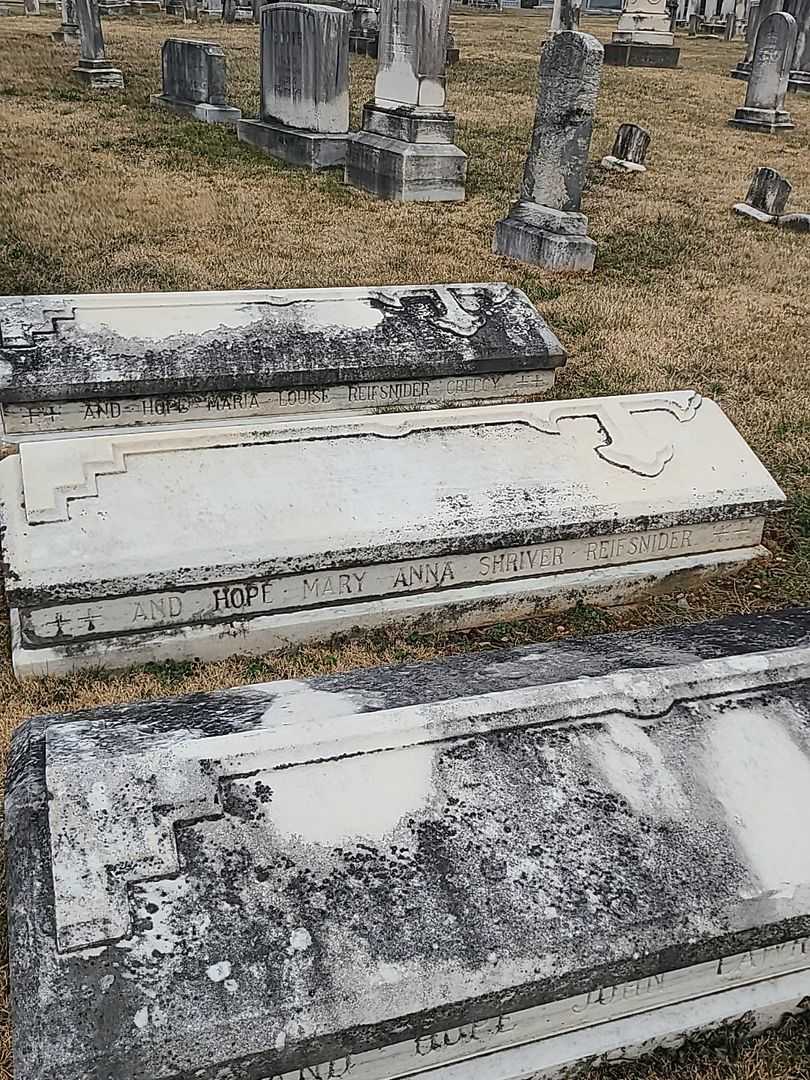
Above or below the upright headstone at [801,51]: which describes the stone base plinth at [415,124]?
below

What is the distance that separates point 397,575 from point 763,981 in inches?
78.4

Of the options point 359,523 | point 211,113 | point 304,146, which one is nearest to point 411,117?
point 304,146

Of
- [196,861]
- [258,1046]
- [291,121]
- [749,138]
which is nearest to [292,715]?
[196,861]

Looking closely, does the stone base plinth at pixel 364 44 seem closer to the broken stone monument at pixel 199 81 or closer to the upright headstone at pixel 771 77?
the broken stone monument at pixel 199 81

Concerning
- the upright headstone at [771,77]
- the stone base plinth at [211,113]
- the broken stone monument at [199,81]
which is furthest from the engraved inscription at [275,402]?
the upright headstone at [771,77]

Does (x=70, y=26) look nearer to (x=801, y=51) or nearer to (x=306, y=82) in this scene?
(x=306, y=82)

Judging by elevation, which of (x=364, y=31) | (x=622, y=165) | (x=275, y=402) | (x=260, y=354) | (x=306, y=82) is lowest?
(x=275, y=402)

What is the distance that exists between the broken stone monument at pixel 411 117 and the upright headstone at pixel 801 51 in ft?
43.9

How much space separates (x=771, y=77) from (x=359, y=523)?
1510 centimetres

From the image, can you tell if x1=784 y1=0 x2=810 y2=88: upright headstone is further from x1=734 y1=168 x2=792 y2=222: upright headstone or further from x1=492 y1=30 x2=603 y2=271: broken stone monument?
x1=492 y1=30 x2=603 y2=271: broken stone monument

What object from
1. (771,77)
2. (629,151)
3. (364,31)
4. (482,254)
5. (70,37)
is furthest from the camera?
(70,37)

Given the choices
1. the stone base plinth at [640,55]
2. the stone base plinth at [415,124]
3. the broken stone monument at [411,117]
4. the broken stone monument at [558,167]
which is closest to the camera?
the broken stone monument at [558,167]

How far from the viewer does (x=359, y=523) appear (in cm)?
373

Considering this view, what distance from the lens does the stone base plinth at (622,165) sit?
Answer: 12.2m
